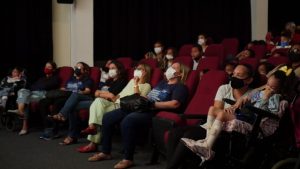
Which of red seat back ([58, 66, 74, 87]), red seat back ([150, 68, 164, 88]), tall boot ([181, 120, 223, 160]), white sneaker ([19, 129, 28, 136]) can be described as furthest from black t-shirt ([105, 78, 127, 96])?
tall boot ([181, 120, 223, 160])

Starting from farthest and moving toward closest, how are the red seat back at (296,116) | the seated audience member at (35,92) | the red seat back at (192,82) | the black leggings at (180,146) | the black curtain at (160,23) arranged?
the black curtain at (160,23) < the seated audience member at (35,92) < the red seat back at (192,82) < the black leggings at (180,146) < the red seat back at (296,116)

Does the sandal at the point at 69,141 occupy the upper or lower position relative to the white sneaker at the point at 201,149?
lower

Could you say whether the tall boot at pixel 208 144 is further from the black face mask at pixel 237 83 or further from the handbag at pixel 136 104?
the handbag at pixel 136 104

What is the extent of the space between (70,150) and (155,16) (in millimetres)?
4654

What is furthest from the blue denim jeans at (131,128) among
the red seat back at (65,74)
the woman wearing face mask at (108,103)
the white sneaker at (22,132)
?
the red seat back at (65,74)

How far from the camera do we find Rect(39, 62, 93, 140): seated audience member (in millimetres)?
5098

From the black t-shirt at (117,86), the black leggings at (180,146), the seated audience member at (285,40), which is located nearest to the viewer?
the black leggings at (180,146)

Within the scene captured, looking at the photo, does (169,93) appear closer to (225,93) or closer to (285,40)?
(225,93)

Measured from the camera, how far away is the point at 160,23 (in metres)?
8.84

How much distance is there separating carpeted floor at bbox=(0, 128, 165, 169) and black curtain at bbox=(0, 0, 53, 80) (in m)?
2.31

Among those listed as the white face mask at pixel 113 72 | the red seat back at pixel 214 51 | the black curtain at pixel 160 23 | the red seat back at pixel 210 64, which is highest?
the black curtain at pixel 160 23

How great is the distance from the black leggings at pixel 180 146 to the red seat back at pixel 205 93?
42cm

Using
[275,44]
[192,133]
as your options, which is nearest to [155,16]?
[275,44]

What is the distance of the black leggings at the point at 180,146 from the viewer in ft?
10.7
